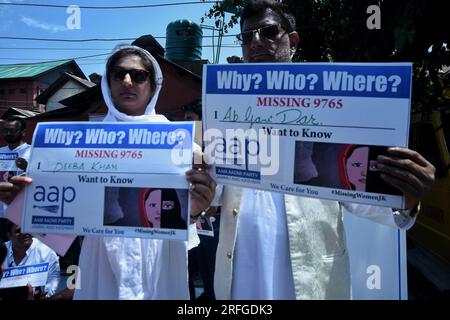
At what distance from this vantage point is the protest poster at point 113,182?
57.7 inches

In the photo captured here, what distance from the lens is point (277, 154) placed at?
4.79ft

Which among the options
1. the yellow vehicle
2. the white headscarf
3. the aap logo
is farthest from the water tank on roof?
the aap logo

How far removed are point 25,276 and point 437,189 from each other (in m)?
4.54

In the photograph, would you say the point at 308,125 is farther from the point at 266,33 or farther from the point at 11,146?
the point at 11,146

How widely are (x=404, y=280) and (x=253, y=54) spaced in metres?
1.70

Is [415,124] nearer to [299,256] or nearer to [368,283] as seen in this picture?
[368,283]

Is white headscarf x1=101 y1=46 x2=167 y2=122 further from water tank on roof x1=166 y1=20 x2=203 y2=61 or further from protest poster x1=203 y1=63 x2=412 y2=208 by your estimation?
water tank on roof x1=166 y1=20 x2=203 y2=61

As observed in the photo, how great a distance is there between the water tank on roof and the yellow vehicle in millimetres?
12447

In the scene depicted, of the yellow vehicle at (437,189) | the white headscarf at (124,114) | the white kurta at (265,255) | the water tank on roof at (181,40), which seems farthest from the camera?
the water tank on roof at (181,40)

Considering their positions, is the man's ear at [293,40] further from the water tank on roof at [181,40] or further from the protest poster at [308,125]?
the water tank on roof at [181,40]

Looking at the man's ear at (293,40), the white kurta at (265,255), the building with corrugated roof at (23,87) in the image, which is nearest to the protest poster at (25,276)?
the white kurta at (265,255)

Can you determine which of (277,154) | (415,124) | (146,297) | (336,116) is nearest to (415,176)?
(336,116)

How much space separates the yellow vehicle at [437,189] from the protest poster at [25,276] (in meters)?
4.21

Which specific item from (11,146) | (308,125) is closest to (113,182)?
(308,125)
